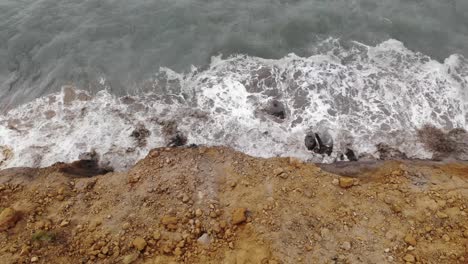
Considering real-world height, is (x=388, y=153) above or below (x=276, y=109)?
below

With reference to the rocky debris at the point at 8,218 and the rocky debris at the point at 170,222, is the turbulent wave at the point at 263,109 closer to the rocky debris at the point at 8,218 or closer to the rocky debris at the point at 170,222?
the rocky debris at the point at 8,218

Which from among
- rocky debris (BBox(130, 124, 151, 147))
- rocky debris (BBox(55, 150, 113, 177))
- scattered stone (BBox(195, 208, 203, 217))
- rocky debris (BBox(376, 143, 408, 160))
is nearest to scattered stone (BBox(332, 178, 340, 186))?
rocky debris (BBox(376, 143, 408, 160))

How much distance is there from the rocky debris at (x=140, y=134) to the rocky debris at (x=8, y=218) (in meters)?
3.84

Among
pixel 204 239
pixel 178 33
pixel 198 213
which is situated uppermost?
pixel 178 33

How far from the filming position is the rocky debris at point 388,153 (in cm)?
1123

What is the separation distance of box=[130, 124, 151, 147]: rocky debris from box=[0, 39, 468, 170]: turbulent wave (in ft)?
0.10

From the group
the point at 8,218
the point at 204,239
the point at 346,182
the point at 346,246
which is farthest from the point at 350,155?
the point at 8,218

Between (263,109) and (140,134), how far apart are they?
4038mm

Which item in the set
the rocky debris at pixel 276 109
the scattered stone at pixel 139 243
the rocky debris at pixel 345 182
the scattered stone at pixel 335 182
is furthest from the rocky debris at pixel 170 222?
the rocky debris at pixel 276 109

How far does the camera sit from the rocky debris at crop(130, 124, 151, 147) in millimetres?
11829

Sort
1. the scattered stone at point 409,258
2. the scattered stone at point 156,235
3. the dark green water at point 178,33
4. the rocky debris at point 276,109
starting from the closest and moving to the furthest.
→ the scattered stone at point 409,258, the scattered stone at point 156,235, the rocky debris at point 276,109, the dark green water at point 178,33

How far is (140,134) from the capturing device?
1205 centimetres

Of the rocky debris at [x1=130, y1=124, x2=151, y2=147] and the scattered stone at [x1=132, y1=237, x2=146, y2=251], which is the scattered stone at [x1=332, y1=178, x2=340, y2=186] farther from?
the rocky debris at [x1=130, y1=124, x2=151, y2=147]

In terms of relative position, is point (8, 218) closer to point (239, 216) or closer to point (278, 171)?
point (239, 216)
